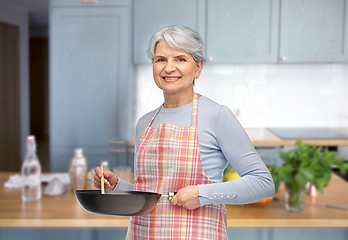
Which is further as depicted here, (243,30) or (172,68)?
(243,30)

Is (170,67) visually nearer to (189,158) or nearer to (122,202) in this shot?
(189,158)

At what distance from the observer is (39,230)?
1.48 m

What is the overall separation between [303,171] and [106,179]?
2.57 ft

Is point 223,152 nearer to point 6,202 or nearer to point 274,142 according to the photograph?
point 6,202

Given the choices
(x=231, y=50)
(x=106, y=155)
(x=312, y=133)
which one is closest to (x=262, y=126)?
(x=312, y=133)

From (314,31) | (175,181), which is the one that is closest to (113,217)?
(175,181)

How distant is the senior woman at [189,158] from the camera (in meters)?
0.83

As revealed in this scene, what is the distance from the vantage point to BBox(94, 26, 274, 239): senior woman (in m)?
0.83

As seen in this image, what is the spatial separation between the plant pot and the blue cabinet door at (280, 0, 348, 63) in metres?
1.91

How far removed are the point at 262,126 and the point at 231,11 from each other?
46.8 inches

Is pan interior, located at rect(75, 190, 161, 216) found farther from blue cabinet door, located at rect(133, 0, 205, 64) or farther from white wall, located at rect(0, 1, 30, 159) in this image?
white wall, located at rect(0, 1, 30, 159)

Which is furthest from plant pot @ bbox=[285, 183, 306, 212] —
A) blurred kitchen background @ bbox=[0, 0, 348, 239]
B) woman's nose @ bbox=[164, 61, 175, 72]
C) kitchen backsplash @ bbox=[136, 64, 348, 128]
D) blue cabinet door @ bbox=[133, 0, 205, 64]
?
kitchen backsplash @ bbox=[136, 64, 348, 128]

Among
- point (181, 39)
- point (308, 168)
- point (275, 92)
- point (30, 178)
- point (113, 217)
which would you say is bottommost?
point (113, 217)

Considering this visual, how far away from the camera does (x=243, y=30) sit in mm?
3033
